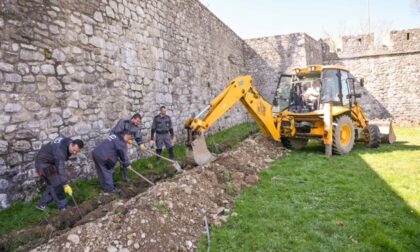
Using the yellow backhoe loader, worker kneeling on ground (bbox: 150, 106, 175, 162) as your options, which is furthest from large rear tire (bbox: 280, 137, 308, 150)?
worker kneeling on ground (bbox: 150, 106, 175, 162)

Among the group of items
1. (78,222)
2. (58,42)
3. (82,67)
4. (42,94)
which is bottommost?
(78,222)

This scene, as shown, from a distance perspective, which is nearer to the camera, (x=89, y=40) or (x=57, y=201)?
(x=57, y=201)

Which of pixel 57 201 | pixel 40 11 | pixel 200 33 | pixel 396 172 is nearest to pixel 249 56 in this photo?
pixel 200 33

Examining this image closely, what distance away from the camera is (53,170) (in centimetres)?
504

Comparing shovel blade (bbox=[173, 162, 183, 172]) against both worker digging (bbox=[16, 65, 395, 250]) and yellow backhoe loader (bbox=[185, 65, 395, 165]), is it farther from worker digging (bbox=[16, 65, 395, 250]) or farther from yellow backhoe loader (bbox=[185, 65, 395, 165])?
yellow backhoe loader (bbox=[185, 65, 395, 165])

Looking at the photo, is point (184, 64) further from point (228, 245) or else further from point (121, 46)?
point (228, 245)

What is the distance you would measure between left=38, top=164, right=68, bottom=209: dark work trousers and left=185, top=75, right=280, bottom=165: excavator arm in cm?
259

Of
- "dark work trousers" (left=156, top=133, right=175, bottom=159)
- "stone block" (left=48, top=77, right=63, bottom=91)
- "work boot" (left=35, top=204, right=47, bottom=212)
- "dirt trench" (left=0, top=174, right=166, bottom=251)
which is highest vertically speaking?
"stone block" (left=48, top=77, right=63, bottom=91)

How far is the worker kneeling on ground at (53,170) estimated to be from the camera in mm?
4930

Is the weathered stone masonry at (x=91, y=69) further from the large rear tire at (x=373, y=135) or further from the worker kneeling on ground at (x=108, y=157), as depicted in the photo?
the large rear tire at (x=373, y=135)

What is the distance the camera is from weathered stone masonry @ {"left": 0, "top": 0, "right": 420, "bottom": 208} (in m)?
5.12

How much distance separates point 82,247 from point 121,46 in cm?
528

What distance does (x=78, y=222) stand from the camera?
4305 mm

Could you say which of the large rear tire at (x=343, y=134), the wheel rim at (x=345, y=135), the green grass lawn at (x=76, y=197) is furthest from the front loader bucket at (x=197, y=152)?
the wheel rim at (x=345, y=135)
